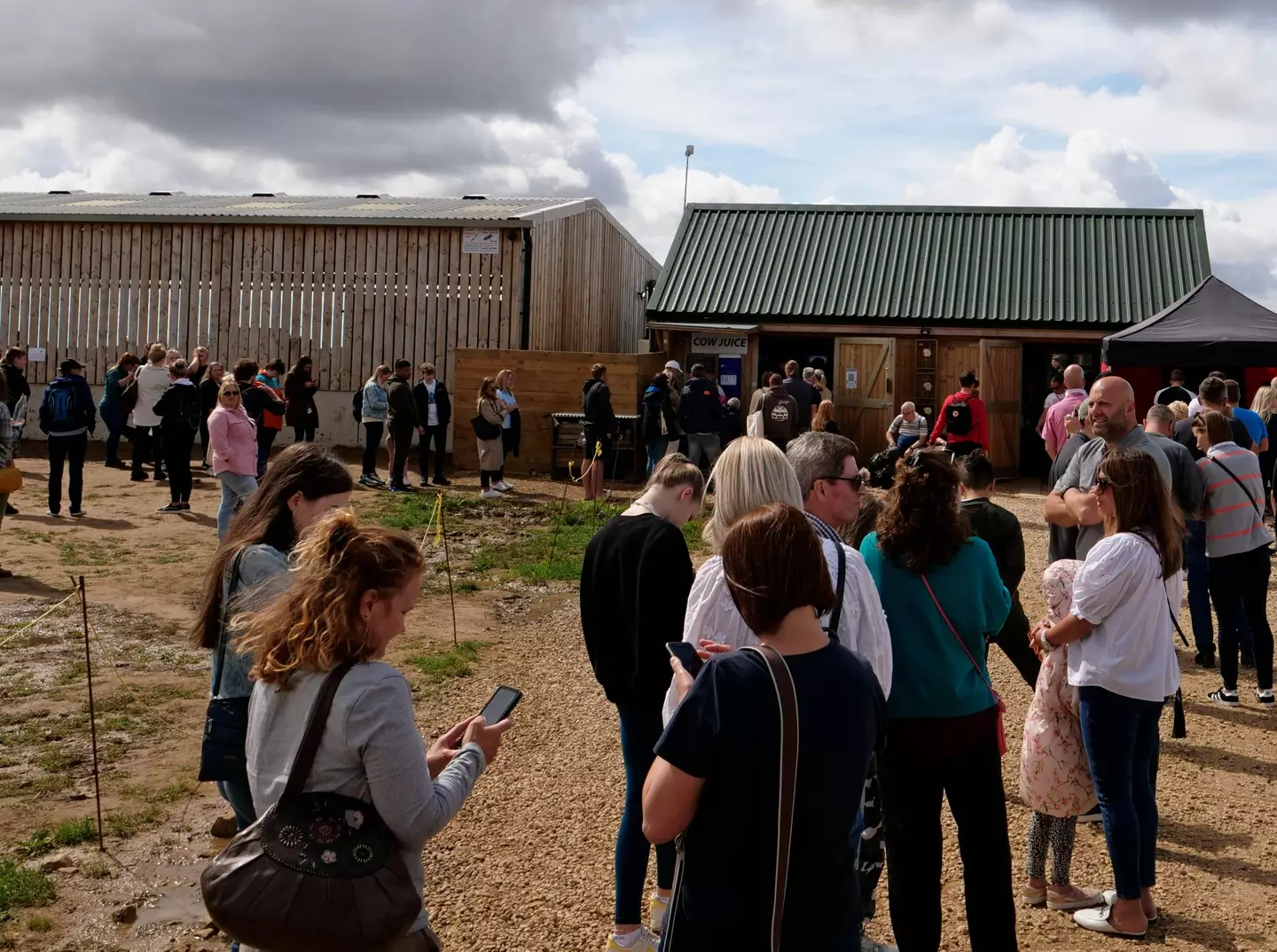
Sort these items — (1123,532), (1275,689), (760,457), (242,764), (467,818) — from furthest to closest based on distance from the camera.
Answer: (1275,689) < (467,818) < (1123,532) < (760,457) < (242,764)

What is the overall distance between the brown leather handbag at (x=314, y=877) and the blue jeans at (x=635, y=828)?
161 cm

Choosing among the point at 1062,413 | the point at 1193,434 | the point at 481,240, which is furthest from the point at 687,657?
the point at 481,240

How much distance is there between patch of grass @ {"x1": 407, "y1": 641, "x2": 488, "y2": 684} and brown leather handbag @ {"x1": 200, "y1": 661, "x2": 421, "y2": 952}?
5335 millimetres

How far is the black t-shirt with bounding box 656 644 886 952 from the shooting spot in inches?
101

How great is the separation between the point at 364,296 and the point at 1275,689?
15590mm

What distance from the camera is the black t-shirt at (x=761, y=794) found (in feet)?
8.38

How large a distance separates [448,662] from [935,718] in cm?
501

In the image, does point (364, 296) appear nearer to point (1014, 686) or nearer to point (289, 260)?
point (289, 260)

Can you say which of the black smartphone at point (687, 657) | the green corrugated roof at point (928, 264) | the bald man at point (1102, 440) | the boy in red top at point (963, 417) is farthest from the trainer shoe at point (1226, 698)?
the green corrugated roof at point (928, 264)

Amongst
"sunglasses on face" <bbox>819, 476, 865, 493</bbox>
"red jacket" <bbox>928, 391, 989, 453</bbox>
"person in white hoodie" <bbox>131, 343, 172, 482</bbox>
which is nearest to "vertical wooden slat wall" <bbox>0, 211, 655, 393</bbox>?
"person in white hoodie" <bbox>131, 343, 172, 482</bbox>

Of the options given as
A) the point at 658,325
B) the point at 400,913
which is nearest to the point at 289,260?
the point at 658,325

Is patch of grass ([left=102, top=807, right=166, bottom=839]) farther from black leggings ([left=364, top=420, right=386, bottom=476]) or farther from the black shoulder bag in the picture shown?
black leggings ([left=364, top=420, right=386, bottom=476])

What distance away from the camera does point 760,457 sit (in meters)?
3.78

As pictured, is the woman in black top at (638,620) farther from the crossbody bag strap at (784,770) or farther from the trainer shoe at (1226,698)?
the trainer shoe at (1226,698)
